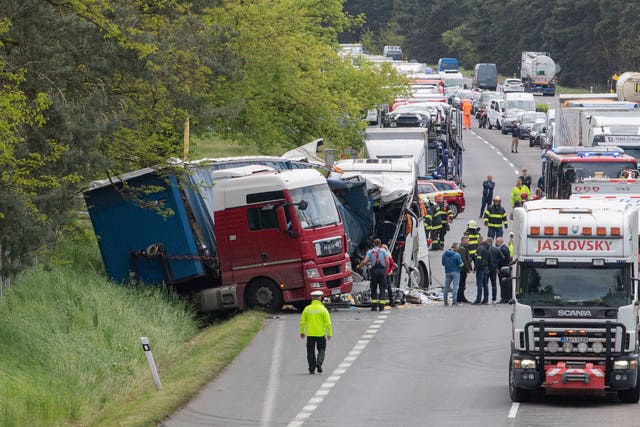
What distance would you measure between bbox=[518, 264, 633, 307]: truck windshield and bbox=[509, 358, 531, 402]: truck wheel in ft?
3.38

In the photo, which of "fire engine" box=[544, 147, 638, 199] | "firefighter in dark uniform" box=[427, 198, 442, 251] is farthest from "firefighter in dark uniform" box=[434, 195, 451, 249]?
"fire engine" box=[544, 147, 638, 199]

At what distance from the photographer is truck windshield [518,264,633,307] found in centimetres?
2044

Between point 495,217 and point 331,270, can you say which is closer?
point 331,270

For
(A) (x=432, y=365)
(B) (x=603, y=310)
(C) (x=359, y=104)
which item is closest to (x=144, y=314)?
(A) (x=432, y=365)

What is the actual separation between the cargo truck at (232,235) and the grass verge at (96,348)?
2.10ft

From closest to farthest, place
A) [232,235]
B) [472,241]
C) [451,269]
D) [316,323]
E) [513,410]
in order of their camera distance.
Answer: [513,410]
[316,323]
[232,235]
[451,269]
[472,241]

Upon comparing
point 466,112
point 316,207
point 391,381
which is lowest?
point 391,381

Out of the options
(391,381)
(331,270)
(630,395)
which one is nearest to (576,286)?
(630,395)

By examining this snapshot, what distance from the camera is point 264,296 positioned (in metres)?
30.6

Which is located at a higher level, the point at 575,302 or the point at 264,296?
the point at 575,302

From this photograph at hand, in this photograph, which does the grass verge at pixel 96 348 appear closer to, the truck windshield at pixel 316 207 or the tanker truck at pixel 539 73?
the truck windshield at pixel 316 207

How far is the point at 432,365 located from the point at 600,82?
10729 centimetres

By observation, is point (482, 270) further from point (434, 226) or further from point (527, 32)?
point (527, 32)

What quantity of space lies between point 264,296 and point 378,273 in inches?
97.1
